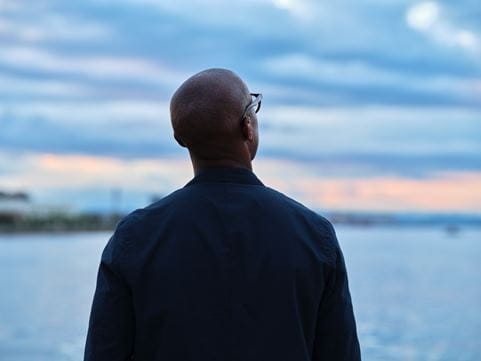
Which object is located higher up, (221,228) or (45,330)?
(45,330)

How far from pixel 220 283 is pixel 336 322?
13.4 inches

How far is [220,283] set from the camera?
2.48 metres

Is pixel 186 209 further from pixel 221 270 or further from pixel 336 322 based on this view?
pixel 336 322

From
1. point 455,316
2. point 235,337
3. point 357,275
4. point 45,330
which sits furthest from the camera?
point 357,275

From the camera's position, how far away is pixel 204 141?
2627 mm

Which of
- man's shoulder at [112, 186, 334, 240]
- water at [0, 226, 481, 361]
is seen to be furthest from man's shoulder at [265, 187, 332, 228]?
water at [0, 226, 481, 361]

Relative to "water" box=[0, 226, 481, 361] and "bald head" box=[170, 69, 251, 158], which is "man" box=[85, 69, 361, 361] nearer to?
"bald head" box=[170, 69, 251, 158]

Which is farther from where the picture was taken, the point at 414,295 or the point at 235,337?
the point at 414,295

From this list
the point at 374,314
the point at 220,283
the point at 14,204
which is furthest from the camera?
the point at 14,204

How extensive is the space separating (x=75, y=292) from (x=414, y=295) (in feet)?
53.1

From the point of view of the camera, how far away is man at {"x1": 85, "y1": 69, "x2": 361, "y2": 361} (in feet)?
8.14

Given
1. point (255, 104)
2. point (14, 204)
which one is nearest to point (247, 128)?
point (255, 104)

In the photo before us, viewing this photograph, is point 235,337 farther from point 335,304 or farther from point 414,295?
point 414,295

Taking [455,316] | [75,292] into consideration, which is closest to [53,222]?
[75,292]
